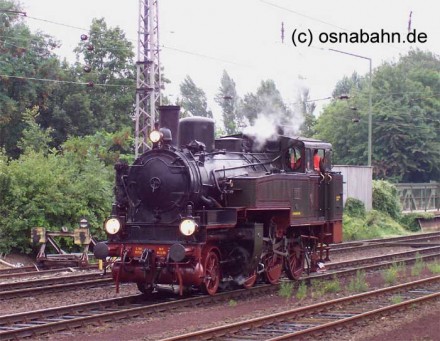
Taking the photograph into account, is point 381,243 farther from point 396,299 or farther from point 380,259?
point 396,299

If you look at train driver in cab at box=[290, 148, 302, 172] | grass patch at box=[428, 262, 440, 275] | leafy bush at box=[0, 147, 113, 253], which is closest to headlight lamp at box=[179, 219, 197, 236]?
train driver in cab at box=[290, 148, 302, 172]

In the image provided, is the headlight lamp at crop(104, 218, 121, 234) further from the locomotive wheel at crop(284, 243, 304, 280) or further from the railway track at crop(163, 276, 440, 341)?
the locomotive wheel at crop(284, 243, 304, 280)

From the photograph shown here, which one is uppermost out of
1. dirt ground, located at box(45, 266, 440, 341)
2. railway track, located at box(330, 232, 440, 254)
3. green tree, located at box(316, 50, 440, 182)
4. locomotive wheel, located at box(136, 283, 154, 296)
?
green tree, located at box(316, 50, 440, 182)

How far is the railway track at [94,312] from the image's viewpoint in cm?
954

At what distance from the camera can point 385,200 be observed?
113 feet

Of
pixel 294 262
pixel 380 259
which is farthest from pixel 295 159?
pixel 380 259

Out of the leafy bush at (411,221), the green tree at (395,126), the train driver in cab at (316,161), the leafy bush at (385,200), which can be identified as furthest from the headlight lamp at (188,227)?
the green tree at (395,126)

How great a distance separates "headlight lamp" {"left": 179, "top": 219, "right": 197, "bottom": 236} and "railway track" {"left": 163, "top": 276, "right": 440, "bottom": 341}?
2.14 metres

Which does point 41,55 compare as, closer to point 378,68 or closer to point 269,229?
point 378,68

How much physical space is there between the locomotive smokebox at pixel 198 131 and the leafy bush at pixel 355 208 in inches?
717

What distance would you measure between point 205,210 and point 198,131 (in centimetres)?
218

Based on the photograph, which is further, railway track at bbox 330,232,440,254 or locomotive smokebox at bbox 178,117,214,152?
railway track at bbox 330,232,440,254

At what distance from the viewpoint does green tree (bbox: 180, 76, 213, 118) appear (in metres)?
70.4

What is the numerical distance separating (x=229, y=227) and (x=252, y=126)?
3.48 metres
